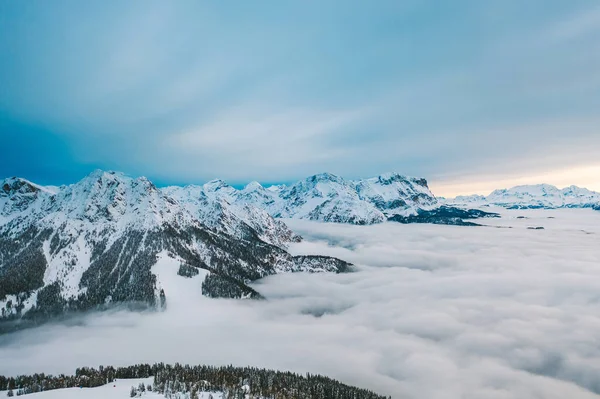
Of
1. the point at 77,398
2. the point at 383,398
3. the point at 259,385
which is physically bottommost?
the point at 383,398

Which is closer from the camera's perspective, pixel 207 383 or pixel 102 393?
pixel 102 393

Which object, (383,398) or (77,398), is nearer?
(77,398)

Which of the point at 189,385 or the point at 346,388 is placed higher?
the point at 189,385

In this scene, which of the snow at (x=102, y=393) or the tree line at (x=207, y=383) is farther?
the tree line at (x=207, y=383)

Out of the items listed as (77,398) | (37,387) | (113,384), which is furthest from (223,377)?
(37,387)

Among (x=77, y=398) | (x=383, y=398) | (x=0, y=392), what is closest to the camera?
(x=77, y=398)

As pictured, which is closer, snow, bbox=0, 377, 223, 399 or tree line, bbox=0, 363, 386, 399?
snow, bbox=0, 377, 223, 399

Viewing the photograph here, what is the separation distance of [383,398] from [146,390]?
121 meters

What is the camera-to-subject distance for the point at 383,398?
187 meters

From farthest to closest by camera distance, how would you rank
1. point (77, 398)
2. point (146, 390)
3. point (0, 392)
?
point (0, 392), point (146, 390), point (77, 398)

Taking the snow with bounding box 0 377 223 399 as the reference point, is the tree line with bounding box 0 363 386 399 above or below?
below

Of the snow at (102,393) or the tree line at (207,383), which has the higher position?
the snow at (102,393)

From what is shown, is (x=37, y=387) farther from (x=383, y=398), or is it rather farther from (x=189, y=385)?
(x=383, y=398)

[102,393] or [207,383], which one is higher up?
[102,393]
